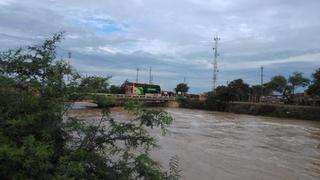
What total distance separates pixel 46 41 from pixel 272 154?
19.0 m

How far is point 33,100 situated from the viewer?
643cm

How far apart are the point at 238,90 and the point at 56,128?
86.3 m

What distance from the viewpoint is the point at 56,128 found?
634 cm

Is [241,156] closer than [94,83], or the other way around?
[94,83]

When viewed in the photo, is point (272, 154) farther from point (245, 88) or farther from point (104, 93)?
point (245, 88)

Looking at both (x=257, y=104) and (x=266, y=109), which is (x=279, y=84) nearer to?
(x=257, y=104)

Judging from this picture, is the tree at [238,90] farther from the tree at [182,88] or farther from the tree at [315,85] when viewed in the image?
the tree at [182,88]

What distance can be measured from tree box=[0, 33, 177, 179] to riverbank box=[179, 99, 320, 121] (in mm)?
61374

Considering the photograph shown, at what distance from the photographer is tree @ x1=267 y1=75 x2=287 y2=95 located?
10472cm

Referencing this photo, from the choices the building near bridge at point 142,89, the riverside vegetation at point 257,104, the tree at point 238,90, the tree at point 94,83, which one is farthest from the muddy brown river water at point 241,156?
the building near bridge at point 142,89

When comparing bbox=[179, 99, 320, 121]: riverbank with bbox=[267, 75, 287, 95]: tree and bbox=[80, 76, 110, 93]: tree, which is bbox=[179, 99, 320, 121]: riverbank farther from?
bbox=[80, 76, 110, 93]: tree

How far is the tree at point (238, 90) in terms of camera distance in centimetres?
8905

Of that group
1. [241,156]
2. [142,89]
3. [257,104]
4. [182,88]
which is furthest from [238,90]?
[241,156]

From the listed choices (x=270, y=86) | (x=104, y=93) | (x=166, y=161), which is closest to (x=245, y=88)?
(x=270, y=86)
